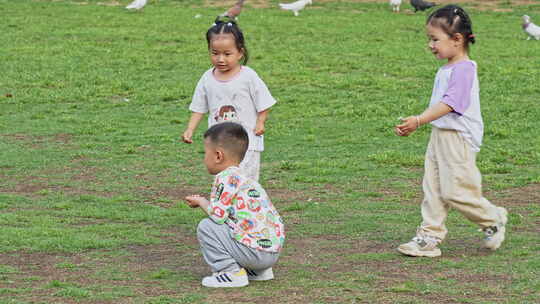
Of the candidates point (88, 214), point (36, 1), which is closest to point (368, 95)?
point (88, 214)

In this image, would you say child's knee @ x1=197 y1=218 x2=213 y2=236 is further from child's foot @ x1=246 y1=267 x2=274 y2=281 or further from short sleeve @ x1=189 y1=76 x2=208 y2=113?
short sleeve @ x1=189 y1=76 x2=208 y2=113

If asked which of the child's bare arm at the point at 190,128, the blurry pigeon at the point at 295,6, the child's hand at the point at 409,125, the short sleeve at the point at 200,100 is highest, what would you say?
the short sleeve at the point at 200,100

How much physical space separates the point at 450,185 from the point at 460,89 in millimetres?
625

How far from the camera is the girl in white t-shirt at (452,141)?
19.8 ft

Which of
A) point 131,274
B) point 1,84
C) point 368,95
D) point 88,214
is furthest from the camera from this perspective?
point 1,84

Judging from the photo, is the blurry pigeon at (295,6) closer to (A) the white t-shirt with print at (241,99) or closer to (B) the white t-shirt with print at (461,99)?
(A) the white t-shirt with print at (241,99)

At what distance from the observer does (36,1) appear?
77.5 ft

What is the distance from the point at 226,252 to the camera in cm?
551

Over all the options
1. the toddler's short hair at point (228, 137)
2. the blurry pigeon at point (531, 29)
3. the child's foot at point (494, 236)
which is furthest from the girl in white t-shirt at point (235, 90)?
the blurry pigeon at point (531, 29)

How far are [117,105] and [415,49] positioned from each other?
6.34 m

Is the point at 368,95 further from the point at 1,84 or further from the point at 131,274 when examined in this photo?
the point at 131,274

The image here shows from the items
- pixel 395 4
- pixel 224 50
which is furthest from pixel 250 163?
pixel 395 4

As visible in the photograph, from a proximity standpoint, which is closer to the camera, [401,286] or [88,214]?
[401,286]

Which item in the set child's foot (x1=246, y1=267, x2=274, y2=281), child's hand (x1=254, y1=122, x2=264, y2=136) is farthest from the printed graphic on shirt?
child's foot (x1=246, y1=267, x2=274, y2=281)
